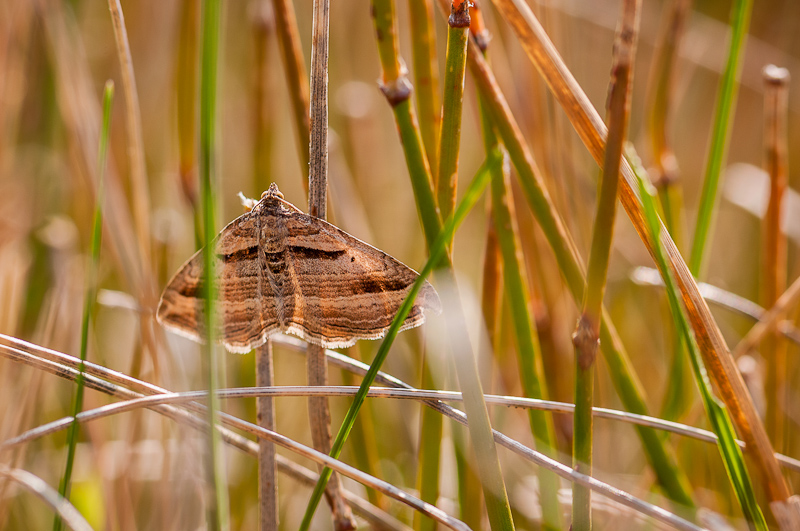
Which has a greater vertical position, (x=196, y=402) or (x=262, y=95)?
(x=262, y=95)

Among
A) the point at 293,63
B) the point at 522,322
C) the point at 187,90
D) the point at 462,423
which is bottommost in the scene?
the point at 462,423

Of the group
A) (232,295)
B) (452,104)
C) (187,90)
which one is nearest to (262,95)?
(187,90)

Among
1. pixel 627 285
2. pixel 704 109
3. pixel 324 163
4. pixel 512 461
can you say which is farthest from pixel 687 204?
pixel 324 163

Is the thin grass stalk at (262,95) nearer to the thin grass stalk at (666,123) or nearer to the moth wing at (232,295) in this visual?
the moth wing at (232,295)

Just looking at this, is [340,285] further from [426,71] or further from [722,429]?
[722,429]

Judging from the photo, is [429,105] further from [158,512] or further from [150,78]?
[150,78]

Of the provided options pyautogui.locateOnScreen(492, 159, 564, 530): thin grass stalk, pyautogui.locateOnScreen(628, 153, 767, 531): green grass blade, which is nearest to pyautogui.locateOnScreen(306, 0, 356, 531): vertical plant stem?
pyautogui.locateOnScreen(492, 159, 564, 530): thin grass stalk

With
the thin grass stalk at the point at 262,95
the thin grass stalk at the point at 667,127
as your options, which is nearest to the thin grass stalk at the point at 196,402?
the thin grass stalk at the point at 667,127
